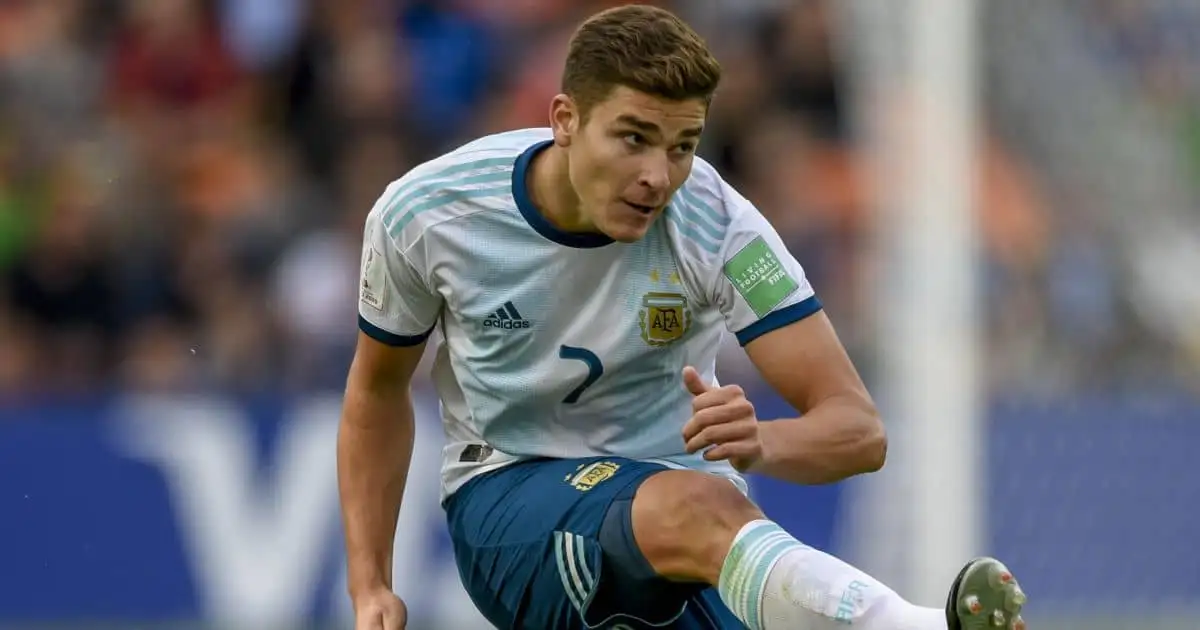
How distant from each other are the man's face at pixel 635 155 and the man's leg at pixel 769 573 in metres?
0.59

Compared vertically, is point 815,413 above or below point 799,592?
above

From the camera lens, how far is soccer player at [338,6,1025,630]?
434 centimetres

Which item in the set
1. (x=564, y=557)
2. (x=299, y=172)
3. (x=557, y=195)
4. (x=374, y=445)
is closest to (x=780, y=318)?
(x=557, y=195)

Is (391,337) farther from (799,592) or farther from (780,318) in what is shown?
(799,592)

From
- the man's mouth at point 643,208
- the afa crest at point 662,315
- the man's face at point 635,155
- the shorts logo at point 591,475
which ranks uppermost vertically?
the man's face at point 635,155

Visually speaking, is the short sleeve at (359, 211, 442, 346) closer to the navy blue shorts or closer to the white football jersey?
the white football jersey

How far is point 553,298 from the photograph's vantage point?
4.84 metres

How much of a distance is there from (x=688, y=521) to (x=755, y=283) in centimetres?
63

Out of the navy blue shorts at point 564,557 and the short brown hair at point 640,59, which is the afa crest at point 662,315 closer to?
the navy blue shorts at point 564,557

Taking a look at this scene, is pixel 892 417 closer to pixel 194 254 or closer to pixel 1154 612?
pixel 1154 612

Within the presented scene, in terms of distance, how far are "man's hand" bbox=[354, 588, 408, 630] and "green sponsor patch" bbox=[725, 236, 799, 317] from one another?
1105 millimetres

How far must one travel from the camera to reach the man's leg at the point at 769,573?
156 inches

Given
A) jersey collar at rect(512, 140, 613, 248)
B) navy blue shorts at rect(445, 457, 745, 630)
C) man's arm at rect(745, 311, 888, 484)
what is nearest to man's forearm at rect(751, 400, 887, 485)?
man's arm at rect(745, 311, 888, 484)

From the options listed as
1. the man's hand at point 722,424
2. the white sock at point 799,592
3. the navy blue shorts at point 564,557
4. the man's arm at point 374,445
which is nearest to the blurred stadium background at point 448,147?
the man's arm at point 374,445
